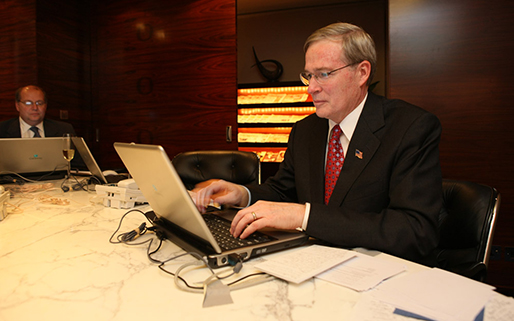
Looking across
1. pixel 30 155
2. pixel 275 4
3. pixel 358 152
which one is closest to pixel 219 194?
pixel 358 152

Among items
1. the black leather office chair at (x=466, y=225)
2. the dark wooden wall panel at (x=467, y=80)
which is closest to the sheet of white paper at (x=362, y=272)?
the black leather office chair at (x=466, y=225)

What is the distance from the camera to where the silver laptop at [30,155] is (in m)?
2.18

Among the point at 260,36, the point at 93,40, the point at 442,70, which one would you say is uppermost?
the point at 260,36

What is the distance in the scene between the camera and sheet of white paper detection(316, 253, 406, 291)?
76 cm

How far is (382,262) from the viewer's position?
87 centimetres

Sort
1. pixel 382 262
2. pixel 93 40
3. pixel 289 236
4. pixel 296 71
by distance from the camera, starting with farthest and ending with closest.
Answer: pixel 296 71 < pixel 93 40 < pixel 289 236 < pixel 382 262

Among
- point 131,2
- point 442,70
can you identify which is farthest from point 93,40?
point 442,70

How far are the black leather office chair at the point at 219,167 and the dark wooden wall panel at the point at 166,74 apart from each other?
1496 millimetres

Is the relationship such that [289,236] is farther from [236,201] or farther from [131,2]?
[131,2]

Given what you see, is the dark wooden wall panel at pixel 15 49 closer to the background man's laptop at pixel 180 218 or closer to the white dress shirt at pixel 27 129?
the white dress shirt at pixel 27 129

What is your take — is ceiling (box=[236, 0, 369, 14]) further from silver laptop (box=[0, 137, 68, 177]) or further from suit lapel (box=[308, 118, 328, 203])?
suit lapel (box=[308, 118, 328, 203])

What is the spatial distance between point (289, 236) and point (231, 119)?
2.97m

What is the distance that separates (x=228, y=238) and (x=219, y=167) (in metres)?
1.40

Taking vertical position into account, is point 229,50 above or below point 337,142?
above
